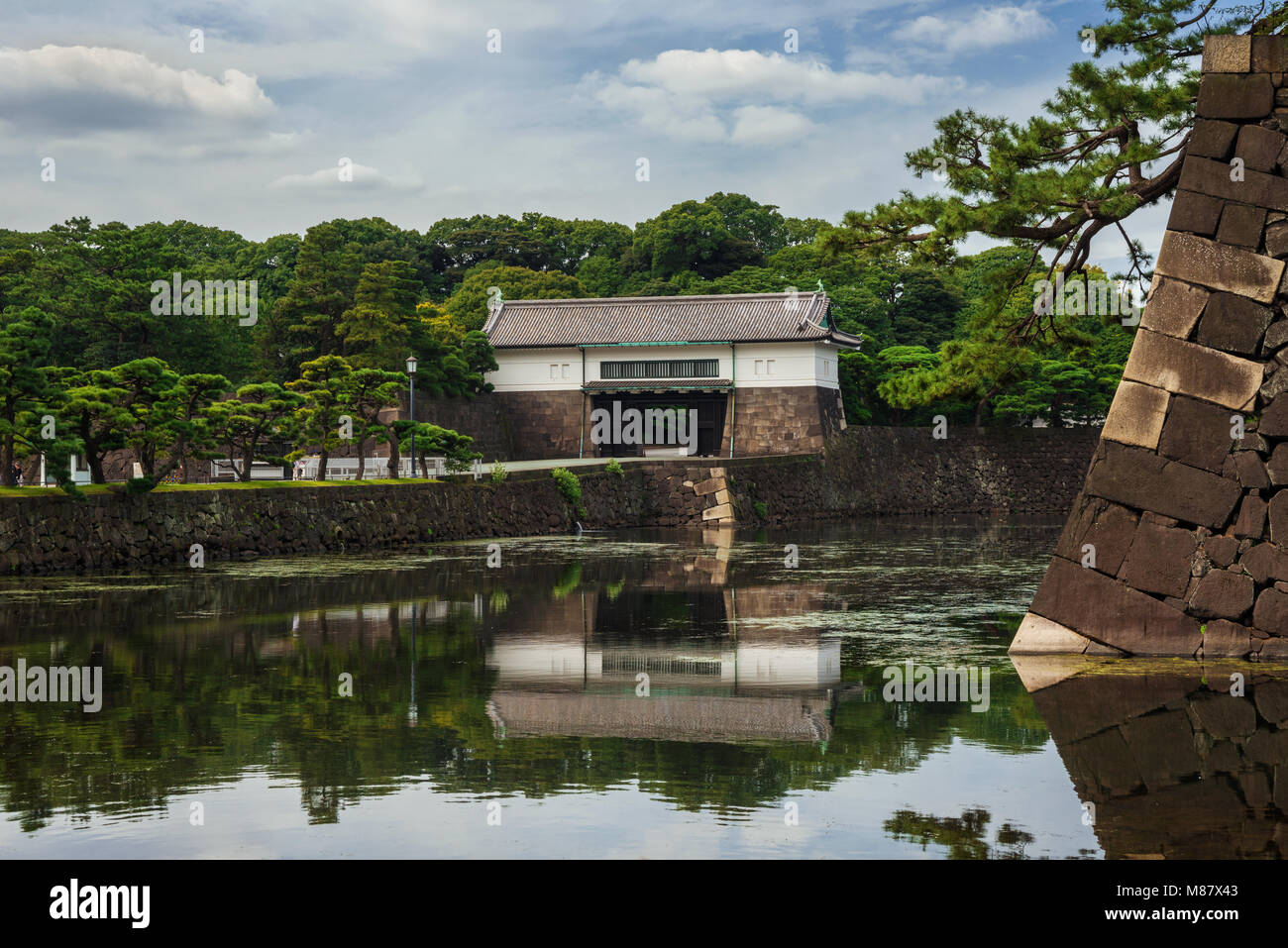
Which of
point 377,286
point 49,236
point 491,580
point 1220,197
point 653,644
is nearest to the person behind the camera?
point 1220,197

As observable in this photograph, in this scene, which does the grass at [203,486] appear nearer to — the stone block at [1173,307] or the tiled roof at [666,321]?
the stone block at [1173,307]

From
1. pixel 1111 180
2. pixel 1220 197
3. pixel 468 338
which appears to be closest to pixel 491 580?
pixel 1111 180

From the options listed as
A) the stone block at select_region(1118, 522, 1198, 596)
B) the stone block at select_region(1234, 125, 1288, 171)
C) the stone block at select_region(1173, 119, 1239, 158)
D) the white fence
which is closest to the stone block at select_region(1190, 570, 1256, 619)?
the stone block at select_region(1118, 522, 1198, 596)

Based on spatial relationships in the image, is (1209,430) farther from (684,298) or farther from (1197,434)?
(684,298)

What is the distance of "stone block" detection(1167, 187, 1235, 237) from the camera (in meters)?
10.9

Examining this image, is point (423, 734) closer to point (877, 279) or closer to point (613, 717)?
point (613, 717)

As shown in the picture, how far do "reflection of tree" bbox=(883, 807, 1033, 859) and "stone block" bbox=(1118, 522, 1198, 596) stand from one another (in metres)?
4.85

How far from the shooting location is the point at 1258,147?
10.8 m

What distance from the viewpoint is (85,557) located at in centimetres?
2052

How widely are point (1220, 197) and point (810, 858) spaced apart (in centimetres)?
773

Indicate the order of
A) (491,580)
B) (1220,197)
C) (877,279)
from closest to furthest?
1. (1220,197)
2. (491,580)
3. (877,279)

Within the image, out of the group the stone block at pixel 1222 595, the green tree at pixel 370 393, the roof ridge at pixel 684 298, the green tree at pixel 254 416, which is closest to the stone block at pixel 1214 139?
the stone block at pixel 1222 595

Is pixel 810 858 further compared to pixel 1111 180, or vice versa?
pixel 1111 180

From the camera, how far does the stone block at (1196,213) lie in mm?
10914
